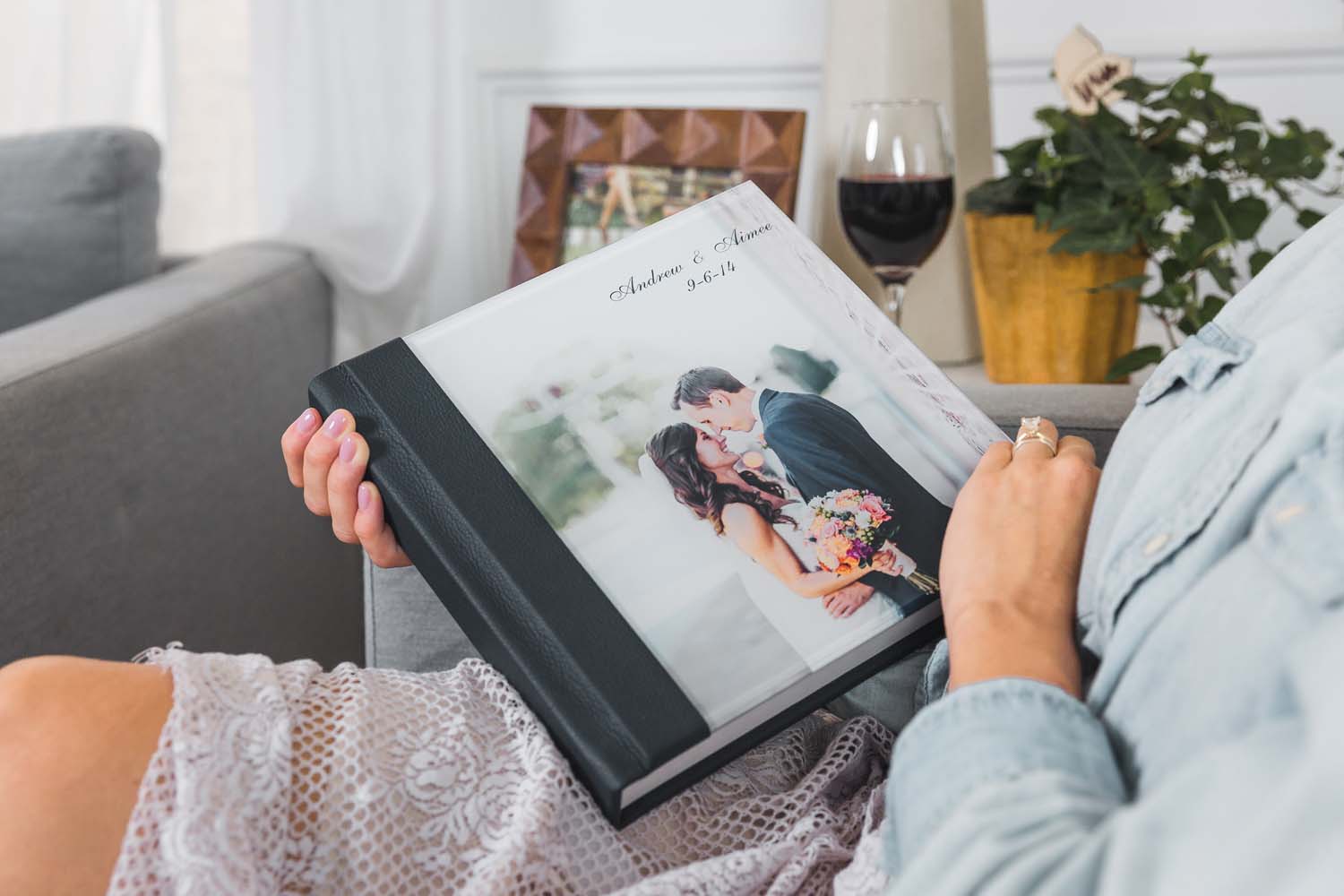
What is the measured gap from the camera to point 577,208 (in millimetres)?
1474

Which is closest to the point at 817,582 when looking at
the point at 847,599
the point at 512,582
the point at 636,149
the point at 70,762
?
the point at 847,599

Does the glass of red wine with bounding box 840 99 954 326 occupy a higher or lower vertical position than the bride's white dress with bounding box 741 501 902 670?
higher

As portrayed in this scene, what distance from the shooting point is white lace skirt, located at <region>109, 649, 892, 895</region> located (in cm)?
55

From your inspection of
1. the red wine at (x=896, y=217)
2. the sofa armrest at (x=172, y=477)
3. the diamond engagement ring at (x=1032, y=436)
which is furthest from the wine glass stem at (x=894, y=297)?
the sofa armrest at (x=172, y=477)

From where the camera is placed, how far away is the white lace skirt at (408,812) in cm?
55

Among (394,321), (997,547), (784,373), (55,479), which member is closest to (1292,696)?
(997,547)

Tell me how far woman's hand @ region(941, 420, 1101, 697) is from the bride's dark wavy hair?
4.0 inches

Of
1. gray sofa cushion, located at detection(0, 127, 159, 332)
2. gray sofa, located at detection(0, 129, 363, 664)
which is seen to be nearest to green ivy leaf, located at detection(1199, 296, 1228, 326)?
gray sofa, located at detection(0, 129, 363, 664)

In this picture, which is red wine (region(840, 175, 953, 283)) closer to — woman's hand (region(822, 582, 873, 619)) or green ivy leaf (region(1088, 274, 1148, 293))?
green ivy leaf (region(1088, 274, 1148, 293))

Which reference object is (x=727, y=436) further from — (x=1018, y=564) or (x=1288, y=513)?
(x=1288, y=513)

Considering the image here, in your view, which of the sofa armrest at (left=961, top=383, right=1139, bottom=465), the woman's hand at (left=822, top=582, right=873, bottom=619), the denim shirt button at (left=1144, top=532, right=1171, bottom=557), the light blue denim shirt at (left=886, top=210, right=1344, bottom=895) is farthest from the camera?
the sofa armrest at (left=961, top=383, right=1139, bottom=465)

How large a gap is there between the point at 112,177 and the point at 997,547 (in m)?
1.20

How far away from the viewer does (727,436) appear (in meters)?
0.66

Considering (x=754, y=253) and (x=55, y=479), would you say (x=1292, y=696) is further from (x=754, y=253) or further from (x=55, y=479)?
(x=55, y=479)
